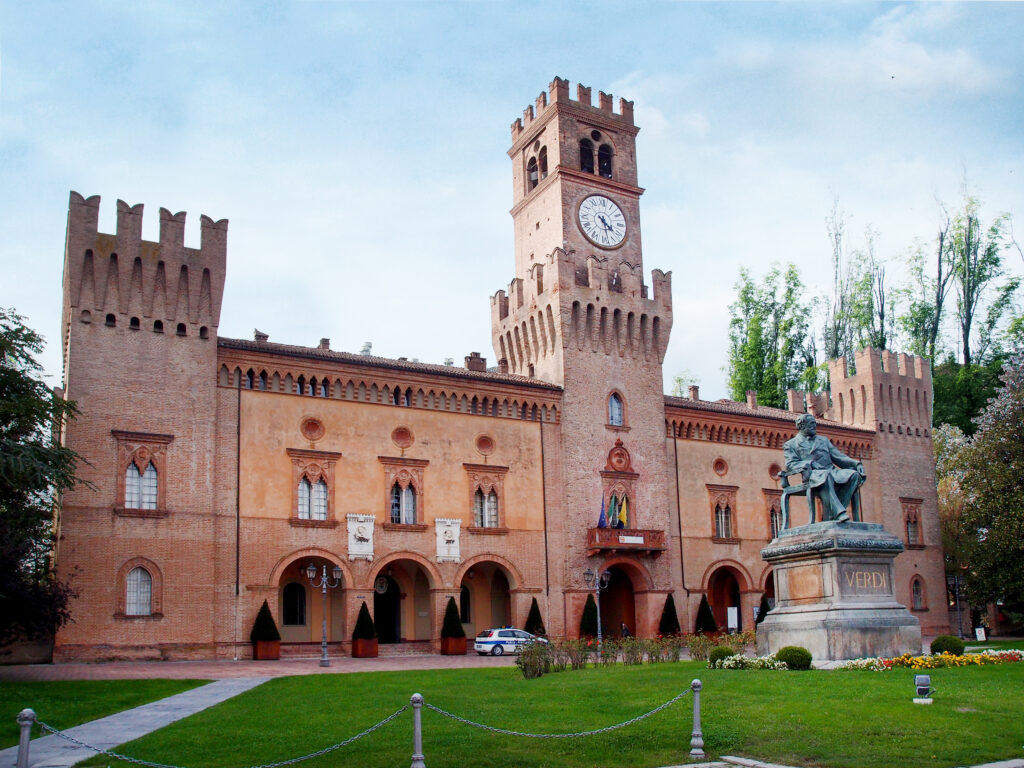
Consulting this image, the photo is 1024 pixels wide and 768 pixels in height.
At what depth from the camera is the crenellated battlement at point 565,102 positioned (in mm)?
50281

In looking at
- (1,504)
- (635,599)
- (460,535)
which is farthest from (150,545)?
(635,599)

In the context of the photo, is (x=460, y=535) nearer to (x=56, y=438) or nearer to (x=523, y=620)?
(x=523, y=620)

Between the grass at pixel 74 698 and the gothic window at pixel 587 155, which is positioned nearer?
the grass at pixel 74 698

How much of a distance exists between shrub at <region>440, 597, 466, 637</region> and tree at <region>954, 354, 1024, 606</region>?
73.5 feet

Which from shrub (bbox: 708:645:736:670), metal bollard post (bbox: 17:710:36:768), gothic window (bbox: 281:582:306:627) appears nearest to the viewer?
metal bollard post (bbox: 17:710:36:768)

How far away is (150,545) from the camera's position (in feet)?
109

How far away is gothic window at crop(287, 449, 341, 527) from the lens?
3684 cm

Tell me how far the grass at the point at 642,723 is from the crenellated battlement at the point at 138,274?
17.5m

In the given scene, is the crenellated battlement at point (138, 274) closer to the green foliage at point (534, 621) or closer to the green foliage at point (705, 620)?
the green foliage at point (534, 621)

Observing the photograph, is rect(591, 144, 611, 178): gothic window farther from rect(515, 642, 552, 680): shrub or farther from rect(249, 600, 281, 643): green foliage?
rect(515, 642, 552, 680): shrub

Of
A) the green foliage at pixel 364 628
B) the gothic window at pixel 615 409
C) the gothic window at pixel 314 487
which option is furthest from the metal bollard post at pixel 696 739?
the gothic window at pixel 615 409

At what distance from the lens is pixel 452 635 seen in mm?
38406

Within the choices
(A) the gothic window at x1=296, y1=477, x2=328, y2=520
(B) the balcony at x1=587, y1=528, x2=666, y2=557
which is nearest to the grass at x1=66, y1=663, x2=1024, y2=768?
(A) the gothic window at x1=296, y1=477, x2=328, y2=520

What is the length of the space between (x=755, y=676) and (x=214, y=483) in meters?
20.9
